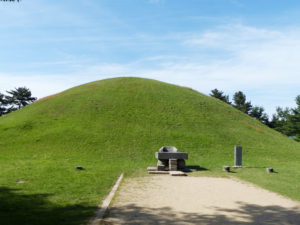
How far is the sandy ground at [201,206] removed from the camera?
17.4ft

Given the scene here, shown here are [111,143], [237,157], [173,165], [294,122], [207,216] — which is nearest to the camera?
[207,216]

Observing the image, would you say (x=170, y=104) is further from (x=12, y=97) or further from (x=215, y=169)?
(x=12, y=97)

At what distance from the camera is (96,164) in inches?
637

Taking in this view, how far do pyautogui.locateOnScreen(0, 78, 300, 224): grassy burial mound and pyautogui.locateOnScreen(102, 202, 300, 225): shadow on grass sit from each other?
36.4 inches

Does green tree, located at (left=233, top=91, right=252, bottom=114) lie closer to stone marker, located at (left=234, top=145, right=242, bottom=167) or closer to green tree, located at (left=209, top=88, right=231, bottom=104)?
green tree, located at (left=209, top=88, right=231, bottom=104)

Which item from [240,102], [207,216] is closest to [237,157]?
[207,216]

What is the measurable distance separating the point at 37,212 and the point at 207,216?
3.87 m

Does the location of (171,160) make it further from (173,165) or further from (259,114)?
(259,114)

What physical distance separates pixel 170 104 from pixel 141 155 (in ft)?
39.0

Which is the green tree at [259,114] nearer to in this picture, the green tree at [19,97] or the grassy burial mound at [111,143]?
the grassy burial mound at [111,143]

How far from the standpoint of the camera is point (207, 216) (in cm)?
555

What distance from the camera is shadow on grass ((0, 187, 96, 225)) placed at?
5012 mm

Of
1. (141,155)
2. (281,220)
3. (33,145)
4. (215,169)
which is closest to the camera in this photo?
(281,220)

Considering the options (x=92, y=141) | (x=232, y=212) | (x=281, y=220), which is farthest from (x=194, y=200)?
(x=92, y=141)
